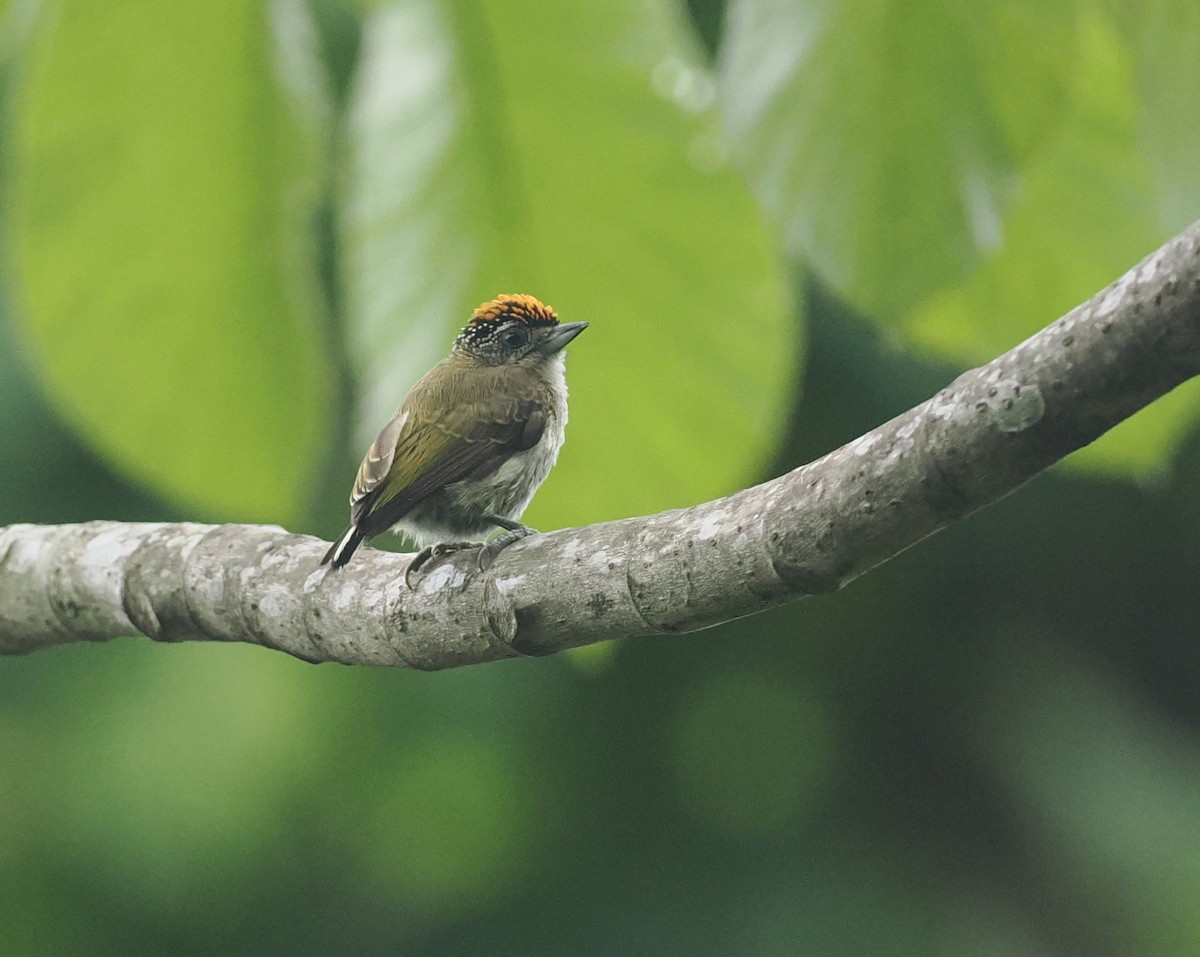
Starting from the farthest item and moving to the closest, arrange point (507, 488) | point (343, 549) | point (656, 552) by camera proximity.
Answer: point (507, 488) < point (343, 549) < point (656, 552)

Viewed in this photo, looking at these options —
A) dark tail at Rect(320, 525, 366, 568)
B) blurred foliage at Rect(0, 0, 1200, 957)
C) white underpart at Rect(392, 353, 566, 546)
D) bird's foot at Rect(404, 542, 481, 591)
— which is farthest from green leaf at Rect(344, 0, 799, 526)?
white underpart at Rect(392, 353, 566, 546)

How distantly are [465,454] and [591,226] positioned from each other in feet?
5.19

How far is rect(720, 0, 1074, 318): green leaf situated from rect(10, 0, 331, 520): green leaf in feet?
1.36

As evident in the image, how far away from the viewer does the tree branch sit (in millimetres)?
1202

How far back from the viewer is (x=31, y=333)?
1.23 meters

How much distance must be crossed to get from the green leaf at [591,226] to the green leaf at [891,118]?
122mm

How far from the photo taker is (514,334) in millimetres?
3285

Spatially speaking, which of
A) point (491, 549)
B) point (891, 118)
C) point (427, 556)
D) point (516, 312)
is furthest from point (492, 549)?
point (516, 312)

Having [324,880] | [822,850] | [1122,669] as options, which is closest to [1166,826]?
[1122,669]

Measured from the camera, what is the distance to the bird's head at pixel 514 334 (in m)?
3.21

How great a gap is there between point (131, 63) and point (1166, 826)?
7.82m

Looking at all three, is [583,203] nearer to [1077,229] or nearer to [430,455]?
[1077,229]

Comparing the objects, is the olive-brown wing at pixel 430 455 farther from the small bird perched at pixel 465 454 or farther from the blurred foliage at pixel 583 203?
the blurred foliage at pixel 583 203

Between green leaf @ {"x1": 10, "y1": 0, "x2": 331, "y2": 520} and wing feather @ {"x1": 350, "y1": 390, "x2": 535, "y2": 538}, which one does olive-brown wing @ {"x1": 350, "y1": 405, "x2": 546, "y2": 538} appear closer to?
wing feather @ {"x1": 350, "y1": 390, "x2": 535, "y2": 538}
